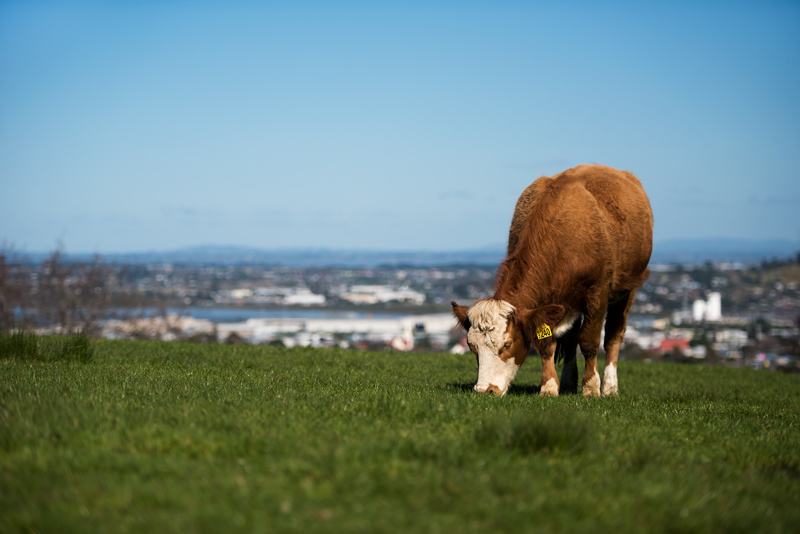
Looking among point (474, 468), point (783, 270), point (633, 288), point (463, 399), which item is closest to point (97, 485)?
point (474, 468)

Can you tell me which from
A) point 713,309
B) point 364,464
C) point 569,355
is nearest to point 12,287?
point 569,355

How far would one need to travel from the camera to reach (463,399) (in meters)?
7.80

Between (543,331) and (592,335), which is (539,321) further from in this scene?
(592,335)

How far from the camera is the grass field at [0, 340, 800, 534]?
386 centimetres

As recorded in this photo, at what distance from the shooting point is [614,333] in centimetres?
1175

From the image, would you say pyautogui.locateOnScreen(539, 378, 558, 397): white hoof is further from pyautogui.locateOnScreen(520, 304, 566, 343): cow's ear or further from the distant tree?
the distant tree

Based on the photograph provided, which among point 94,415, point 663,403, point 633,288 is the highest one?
point 633,288

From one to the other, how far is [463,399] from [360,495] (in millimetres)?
3866

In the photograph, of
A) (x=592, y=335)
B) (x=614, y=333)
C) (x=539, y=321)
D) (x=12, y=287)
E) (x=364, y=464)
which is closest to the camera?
(x=364, y=464)

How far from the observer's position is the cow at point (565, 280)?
29.3 feet

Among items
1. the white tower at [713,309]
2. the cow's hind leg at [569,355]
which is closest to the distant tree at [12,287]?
the cow's hind leg at [569,355]

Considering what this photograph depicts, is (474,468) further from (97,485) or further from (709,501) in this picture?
(97,485)

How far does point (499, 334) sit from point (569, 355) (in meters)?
2.84

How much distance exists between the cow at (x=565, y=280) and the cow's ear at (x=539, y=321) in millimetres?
13
